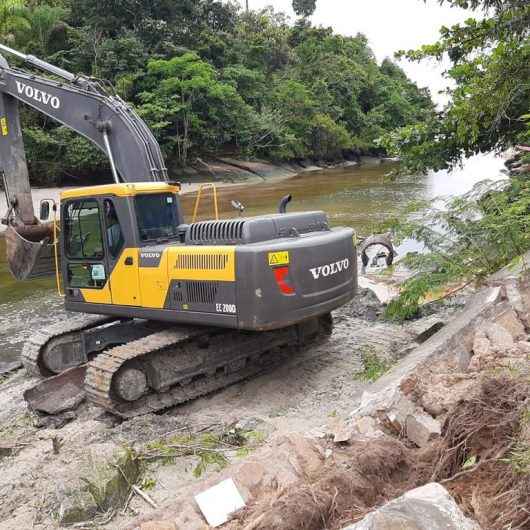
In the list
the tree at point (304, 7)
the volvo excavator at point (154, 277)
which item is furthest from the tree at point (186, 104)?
the tree at point (304, 7)

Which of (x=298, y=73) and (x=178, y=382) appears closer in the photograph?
(x=178, y=382)

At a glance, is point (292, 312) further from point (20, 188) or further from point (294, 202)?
point (294, 202)

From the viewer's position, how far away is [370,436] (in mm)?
3447

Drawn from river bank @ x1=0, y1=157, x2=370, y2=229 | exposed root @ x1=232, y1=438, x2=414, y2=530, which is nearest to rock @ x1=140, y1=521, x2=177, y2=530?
exposed root @ x1=232, y1=438, x2=414, y2=530

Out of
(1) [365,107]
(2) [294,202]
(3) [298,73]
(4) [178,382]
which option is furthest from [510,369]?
(1) [365,107]

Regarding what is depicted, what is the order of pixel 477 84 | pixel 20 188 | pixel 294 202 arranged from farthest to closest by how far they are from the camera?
pixel 294 202 < pixel 477 84 < pixel 20 188

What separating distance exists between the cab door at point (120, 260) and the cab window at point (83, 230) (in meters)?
0.14

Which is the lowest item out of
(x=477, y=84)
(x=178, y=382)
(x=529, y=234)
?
(x=178, y=382)

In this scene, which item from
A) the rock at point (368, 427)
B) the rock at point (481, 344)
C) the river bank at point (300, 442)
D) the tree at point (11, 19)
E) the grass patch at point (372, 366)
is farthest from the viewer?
the tree at point (11, 19)

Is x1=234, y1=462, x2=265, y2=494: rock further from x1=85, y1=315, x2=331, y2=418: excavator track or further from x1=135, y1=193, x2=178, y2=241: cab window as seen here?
x1=135, y1=193, x2=178, y2=241: cab window

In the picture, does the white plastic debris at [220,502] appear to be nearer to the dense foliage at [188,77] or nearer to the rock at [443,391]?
the rock at [443,391]

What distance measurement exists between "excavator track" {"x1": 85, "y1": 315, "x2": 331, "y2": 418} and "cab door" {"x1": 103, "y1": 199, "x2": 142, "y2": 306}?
55cm

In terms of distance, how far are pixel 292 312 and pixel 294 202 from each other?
1972 cm

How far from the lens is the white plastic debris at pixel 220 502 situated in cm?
310
